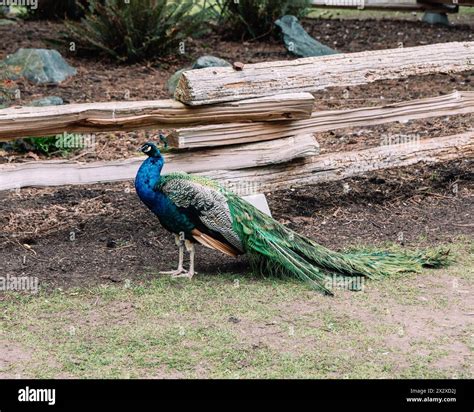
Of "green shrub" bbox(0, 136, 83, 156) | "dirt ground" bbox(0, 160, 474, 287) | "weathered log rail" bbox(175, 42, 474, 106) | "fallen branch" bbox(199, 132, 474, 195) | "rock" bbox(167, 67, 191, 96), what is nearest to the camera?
"dirt ground" bbox(0, 160, 474, 287)

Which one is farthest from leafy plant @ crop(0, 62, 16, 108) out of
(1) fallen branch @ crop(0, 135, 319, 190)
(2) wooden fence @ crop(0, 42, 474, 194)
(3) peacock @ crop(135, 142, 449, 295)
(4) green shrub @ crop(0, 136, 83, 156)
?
(3) peacock @ crop(135, 142, 449, 295)

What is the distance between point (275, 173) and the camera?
7.16 metres

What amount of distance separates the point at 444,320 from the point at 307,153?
6.72 ft

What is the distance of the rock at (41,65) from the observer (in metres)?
9.81

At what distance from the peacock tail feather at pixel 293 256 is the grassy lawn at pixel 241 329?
93 millimetres

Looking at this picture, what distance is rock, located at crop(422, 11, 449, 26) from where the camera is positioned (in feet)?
45.1

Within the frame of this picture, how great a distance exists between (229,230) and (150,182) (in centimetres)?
58

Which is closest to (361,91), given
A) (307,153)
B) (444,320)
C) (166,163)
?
(307,153)

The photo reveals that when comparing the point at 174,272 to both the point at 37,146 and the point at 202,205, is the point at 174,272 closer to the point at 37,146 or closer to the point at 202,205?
the point at 202,205

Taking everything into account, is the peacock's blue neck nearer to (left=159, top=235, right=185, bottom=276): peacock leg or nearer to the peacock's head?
the peacock's head

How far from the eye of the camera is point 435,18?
13.8 metres

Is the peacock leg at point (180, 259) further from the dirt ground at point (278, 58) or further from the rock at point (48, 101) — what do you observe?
the rock at point (48, 101)

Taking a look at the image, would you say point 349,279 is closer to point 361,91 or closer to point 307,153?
point 307,153
